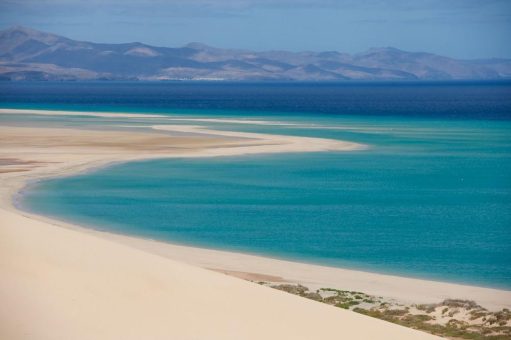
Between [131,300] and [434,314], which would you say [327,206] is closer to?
Result: [434,314]

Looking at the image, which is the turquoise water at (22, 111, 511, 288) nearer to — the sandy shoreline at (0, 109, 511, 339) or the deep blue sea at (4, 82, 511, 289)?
the deep blue sea at (4, 82, 511, 289)

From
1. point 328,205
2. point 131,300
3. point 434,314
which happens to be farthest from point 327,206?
point 131,300

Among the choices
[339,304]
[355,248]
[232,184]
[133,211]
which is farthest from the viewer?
[232,184]

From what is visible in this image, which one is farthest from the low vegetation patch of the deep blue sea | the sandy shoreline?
the deep blue sea

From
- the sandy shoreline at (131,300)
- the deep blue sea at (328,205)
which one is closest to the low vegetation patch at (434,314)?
the sandy shoreline at (131,300)

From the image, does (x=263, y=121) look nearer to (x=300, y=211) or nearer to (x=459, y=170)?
(x=459, y=170)

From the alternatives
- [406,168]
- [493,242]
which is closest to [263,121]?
[406,168]

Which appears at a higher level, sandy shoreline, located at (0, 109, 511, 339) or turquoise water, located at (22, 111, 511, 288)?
sandy shoreline, located at (0, 109, 511, 339)

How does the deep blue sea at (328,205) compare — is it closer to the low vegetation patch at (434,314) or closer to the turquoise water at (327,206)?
the turquoise water at (327,206)
